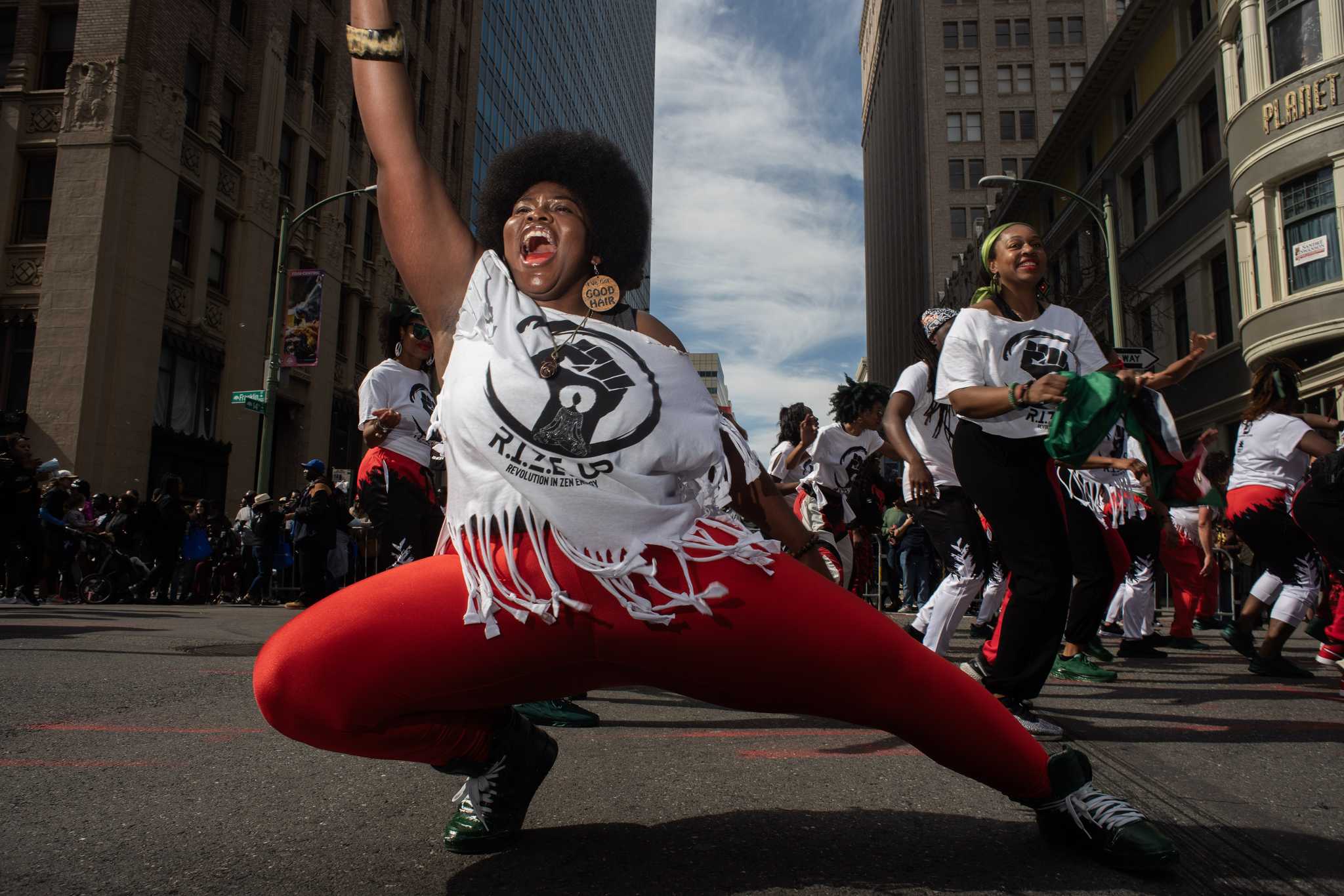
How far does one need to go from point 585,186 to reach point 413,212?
45cm

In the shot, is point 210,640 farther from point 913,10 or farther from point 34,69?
point 913,10

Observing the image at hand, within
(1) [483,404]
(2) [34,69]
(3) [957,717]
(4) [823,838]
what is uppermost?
(2) [34,69]

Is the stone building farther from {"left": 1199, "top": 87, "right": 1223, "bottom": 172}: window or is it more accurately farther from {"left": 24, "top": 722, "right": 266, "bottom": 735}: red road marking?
{"left": 1199, "top": 87, "right": 1223, "bottom": 172}: window

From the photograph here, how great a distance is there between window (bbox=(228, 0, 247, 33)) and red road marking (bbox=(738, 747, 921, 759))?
77.3ft

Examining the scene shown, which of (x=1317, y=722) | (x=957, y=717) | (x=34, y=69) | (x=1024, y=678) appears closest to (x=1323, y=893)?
(x=957, y=717)

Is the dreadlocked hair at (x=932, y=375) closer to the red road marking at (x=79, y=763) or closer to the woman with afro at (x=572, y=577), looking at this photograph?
the woman with afro at (x=572, y=577)

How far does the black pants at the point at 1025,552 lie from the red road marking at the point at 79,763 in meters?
2.77

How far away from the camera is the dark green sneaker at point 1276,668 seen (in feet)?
18.2

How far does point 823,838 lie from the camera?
2.28 meters

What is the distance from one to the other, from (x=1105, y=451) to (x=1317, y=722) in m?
1.68

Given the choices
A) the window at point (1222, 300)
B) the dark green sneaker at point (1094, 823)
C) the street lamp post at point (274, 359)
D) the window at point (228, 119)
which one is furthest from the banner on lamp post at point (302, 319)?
the window at point (1222, 300)

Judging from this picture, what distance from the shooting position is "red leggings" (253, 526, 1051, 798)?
1.75 meters

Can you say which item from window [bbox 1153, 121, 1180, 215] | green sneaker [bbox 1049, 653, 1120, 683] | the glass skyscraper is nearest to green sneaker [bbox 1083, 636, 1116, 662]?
green sneaker [bbox 1049, 653, 1120, 683]

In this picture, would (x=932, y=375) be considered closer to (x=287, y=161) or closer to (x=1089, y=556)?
(x=1089, y=556)
